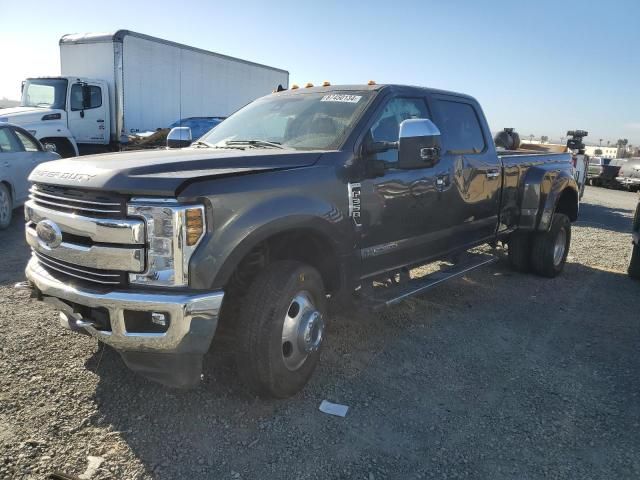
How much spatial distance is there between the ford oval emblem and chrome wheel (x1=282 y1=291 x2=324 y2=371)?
4.50ft

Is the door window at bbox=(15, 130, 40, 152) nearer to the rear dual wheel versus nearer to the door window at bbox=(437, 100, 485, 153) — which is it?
the door window at bbox=(437, 100, 485, 153)

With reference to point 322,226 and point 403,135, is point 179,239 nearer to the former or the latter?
point 322,226

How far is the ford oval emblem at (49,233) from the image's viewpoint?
289 centimetres

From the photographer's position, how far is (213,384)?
3463 mm

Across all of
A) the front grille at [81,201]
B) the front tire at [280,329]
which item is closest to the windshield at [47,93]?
the front grille at [81,201]

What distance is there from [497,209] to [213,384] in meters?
3.63

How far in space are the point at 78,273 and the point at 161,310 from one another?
2.04 ft

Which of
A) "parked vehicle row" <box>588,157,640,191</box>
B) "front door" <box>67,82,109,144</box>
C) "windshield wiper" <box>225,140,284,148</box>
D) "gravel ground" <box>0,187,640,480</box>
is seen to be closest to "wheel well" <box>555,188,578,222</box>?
"gravel ground" <box>0,187,640,480</box>

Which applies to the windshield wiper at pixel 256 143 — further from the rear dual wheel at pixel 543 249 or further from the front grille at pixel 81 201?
the rear dual wheel at pixel 543 249

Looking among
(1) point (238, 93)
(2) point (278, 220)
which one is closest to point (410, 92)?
(2) point (278, 220)

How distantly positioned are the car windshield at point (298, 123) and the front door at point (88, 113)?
11.1 metres

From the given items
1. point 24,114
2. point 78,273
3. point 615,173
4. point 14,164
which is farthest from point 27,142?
point 615,173

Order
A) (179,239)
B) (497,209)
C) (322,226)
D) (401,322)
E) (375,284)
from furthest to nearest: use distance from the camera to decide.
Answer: (497,209) < (401,322) < (375,284) < (322,226) < (179,239)

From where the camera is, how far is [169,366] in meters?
2.72
